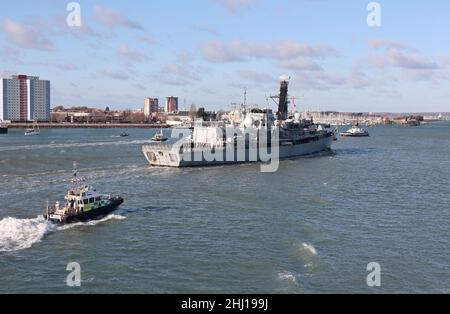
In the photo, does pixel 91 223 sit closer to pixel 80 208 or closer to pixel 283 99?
pixel 80 208

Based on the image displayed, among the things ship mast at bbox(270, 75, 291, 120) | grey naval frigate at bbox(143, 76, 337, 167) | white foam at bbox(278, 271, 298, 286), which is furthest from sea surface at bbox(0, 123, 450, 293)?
ship mast at bbox(270, 75, 291, 120)

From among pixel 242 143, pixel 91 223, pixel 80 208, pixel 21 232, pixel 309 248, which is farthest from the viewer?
pixel 242 143

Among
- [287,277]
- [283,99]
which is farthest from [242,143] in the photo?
[287,277]

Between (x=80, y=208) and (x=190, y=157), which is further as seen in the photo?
(x=190, y=157)

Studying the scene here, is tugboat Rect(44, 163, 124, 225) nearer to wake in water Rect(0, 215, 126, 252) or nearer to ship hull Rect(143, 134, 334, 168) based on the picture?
wake in water Rect(0, 215, 126, 252)

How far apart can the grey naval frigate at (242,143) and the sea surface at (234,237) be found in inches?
430

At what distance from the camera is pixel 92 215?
101 ft

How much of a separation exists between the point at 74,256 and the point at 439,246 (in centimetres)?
1802

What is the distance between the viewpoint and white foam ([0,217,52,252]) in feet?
82.6

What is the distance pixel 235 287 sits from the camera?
65.2 ft

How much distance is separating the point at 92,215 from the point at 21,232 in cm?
458

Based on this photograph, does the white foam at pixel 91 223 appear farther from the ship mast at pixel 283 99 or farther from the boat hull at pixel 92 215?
the ship mast at pixel 283 99
